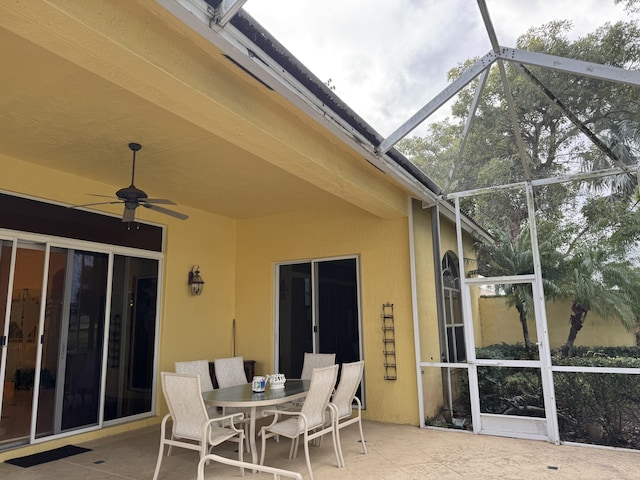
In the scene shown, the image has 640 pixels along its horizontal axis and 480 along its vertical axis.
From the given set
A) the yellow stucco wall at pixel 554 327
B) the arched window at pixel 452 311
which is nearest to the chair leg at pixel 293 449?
the arched window at pixel 452 311

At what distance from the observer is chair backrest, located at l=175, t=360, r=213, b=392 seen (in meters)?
4.58

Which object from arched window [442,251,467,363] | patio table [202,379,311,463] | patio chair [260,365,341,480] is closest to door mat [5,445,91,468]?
patio table [202,379,311,463]

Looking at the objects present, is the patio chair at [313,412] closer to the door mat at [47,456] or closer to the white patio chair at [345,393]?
the white patio chair at [345,393]

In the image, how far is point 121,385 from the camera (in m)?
5.43

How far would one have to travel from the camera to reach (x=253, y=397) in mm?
3957

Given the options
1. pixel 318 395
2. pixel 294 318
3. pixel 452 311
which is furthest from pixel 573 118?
pixel 294 318

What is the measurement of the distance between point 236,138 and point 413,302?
3.38m

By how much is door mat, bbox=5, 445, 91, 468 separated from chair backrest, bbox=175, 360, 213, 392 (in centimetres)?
126

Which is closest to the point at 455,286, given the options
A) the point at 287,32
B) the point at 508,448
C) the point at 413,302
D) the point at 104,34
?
the point at 413,302

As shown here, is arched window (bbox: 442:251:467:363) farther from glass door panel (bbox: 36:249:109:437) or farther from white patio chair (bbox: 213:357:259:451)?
glass door panel (bbox: 36:249:109:437)

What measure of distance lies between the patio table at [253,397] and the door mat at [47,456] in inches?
62.0

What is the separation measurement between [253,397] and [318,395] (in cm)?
60

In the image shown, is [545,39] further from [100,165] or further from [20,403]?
[20,403]

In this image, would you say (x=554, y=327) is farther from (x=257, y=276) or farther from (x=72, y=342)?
(x=72, y=342)
